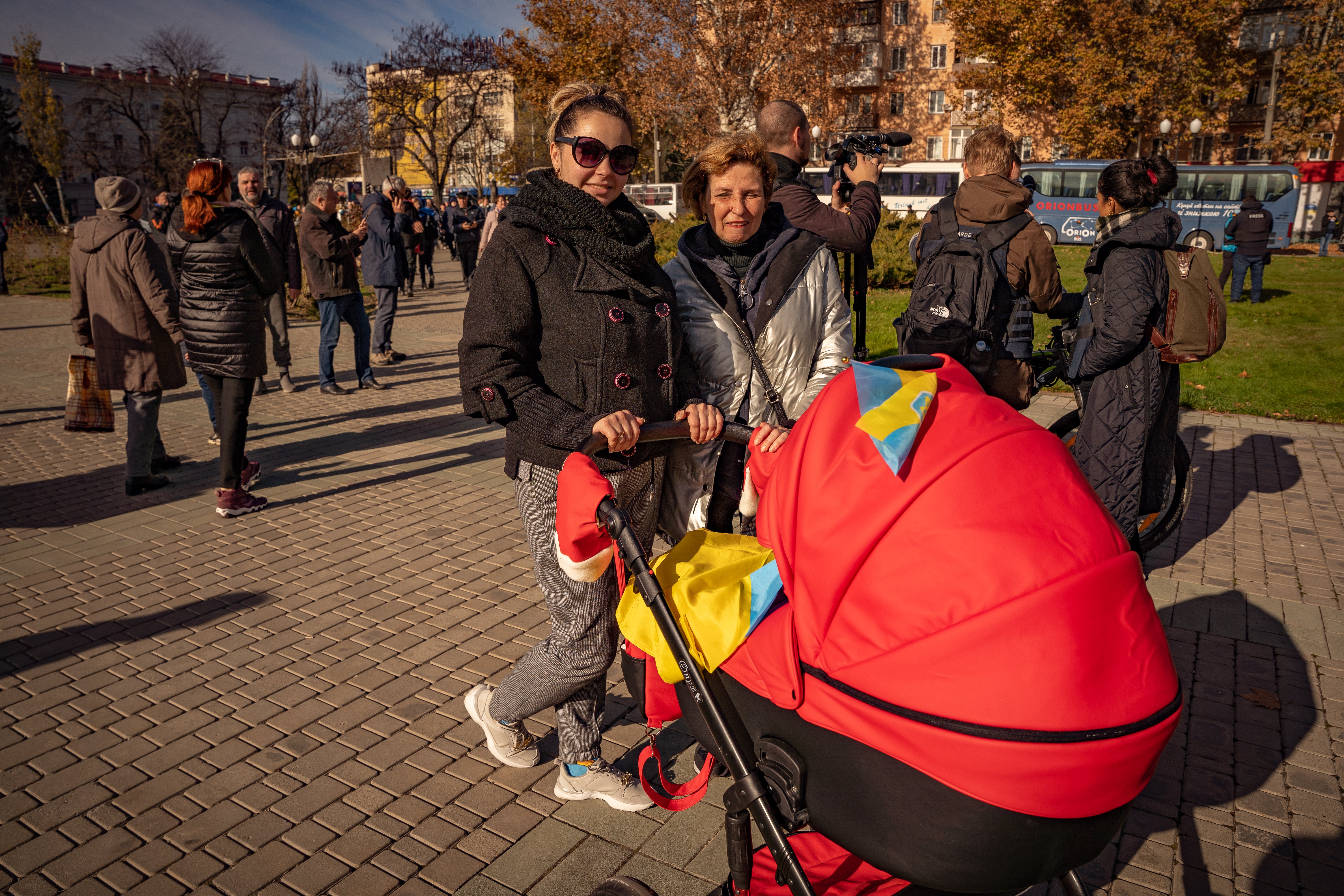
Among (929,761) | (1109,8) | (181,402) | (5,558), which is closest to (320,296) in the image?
(181,402)

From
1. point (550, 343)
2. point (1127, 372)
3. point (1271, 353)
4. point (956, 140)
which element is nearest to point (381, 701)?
point (550, 343)

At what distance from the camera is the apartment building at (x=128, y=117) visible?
5909 cm

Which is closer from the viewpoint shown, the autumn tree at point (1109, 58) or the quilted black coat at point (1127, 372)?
the quilted black coat at point (1127, 372)

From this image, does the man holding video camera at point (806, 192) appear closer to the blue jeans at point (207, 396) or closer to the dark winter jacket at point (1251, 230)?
the blue jeans at point (207, 396)

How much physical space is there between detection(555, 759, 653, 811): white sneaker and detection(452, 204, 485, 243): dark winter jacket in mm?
17423

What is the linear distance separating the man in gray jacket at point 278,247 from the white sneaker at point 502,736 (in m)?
7.19

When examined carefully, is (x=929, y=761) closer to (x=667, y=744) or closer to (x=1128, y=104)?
(x=667, y=744)

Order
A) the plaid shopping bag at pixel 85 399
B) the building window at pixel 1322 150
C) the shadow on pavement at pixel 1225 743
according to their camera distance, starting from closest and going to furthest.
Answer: the shadow on pavement at pixel 1225 743, the plaid shopping bag at pixel 85 399, the building window at pixel 1322 150

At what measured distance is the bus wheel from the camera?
474 cm

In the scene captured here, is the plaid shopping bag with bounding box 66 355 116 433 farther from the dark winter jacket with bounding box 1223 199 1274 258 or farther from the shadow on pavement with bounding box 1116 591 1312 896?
the dark winter jacket with bounding box 1223 199 1274 258

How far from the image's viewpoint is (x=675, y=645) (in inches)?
76.0

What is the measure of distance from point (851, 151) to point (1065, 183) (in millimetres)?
34131

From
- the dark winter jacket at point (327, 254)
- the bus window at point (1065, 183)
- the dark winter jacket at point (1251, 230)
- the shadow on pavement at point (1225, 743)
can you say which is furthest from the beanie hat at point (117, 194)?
the bus window at point (1065, 183)

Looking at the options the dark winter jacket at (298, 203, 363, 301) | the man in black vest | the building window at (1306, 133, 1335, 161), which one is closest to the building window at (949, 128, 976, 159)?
the building window at (1306, 133, 1335, 161)
